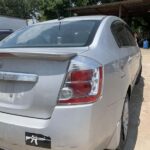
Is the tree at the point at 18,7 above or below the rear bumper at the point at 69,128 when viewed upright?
below

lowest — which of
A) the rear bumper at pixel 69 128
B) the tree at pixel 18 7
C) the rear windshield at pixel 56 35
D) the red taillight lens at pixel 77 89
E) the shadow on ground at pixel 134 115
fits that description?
the tree at pixel 18 7

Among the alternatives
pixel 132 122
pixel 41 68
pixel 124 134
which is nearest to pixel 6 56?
pixel 41 68

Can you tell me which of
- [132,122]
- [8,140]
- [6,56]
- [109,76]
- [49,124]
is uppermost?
[6,56]

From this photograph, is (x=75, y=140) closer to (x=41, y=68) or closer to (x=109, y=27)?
(x=41, y=68)

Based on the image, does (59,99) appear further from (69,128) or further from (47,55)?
(47,55)

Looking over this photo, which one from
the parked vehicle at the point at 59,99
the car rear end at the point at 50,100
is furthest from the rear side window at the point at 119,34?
the car rear end at the point at 50,100

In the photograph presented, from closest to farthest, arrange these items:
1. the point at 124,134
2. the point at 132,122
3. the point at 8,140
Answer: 1. the point at 8,140
2. the point at 124,134
3. the point at 132,122

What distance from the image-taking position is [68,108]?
105 inches

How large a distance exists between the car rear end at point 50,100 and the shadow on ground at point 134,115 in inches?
46.3

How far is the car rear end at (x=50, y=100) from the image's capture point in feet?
8.75

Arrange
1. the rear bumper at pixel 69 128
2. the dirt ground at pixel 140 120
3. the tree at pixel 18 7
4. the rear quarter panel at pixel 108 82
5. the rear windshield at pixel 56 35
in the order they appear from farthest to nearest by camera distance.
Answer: the tree at pixel 18 7, the dirt ground at pixel 140 120, the rear windshield at pixel 56 35, the rear quarter panel at pixel 108 82, the rear bumper at pixel 69 128

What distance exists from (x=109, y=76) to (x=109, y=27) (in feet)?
3.36

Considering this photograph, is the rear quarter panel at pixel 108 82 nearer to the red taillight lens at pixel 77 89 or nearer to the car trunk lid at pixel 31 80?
the red taillight lens at pixel 77 89

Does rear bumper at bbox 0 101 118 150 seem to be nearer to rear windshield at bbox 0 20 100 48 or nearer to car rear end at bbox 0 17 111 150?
car rear end at bbox 0 17 111 150
